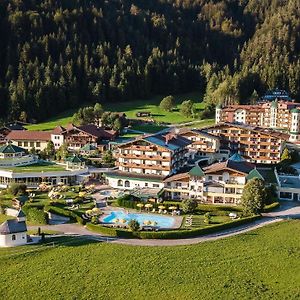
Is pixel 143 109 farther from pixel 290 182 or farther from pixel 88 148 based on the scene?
pixel 290 182

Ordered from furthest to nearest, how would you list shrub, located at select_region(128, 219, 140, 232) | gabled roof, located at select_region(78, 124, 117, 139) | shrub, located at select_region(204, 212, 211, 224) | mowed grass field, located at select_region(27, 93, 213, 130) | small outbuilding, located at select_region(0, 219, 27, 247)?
mowed grass field, located at select_region(27, 93, 213, 130) < gabled roof, located at select_region(78, 124, 117, 139) < shrub, located at select_region(204, 212, 211, 224) < shrub, located at select_region(128, 219, 140, 232) < small outbuilding, located at select_region(0, 219, 27, 247)

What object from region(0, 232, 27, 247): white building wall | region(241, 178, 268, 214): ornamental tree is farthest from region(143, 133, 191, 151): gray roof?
region(0, 232, 27, 247): white building wall

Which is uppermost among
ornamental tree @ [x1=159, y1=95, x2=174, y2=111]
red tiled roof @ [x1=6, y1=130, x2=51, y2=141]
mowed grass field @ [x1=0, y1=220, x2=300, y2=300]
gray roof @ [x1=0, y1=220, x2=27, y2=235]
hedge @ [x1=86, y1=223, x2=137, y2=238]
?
ornamental tree @ [x1=159, y1=95, x2=174, y2=111]

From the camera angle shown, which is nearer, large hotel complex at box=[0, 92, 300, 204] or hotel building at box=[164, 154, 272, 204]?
hotel building at box=[164, 154, 272, 204]

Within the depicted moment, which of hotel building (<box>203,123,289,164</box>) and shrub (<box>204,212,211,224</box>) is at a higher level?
hotel building (<box>203,123,289,164</box>)

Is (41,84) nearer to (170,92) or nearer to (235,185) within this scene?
(170,92)

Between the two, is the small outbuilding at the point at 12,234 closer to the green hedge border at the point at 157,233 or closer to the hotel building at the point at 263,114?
the green hedge border at the point at 157,233

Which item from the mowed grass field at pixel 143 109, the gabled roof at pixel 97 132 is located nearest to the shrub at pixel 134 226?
the gabled roof at pixel 97 132

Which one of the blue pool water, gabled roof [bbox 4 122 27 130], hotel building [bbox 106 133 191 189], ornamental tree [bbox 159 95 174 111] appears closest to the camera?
the blue pool water

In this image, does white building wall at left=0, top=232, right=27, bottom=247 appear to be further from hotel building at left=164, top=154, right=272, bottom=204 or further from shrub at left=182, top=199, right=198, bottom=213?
hotel building at left=164, top=154, right=272, bottom=204

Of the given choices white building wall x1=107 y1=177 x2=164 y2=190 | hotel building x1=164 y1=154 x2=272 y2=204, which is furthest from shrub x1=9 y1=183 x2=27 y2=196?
hotel building x1=164 y1=154 x2=272 y2=204
